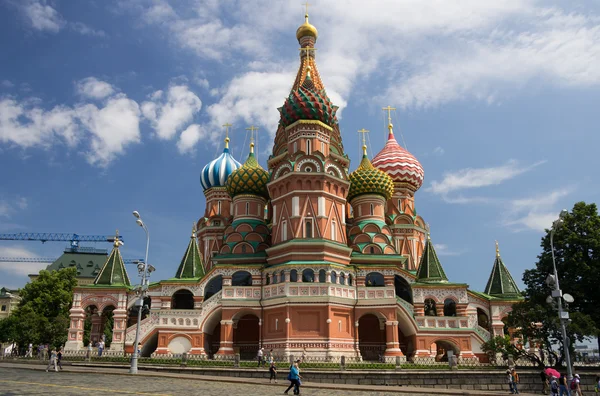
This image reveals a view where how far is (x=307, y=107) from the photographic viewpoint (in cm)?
3575

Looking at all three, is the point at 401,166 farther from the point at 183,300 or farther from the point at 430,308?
the point at 183,300

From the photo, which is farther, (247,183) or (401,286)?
(247,183)

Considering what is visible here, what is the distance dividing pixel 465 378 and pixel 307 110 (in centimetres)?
2092

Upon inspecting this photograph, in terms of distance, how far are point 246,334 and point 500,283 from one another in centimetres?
1876

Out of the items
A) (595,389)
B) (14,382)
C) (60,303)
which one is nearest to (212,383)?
(14,382)

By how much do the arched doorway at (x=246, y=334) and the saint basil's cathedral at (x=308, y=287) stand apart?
2.7 inches

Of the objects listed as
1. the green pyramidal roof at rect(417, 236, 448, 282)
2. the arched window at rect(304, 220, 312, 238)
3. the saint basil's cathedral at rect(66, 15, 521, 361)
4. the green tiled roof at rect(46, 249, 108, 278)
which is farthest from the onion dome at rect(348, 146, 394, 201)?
the green tiled roof at rect(46, 249, 108, 278)

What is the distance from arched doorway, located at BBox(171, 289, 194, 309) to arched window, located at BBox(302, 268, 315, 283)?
834 cm

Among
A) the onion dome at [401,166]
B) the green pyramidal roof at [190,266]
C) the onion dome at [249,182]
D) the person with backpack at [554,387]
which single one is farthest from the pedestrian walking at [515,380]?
the onion dome at [401,166]

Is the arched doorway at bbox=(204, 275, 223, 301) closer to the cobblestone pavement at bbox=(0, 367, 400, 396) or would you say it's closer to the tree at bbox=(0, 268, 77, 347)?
the cobblestone pavement at bbox=(0, 367, 400, 396)

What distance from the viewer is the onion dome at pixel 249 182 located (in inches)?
1531

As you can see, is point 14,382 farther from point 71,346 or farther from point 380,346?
point 380,346

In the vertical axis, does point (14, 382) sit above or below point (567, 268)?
below

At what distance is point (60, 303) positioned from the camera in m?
42.7
